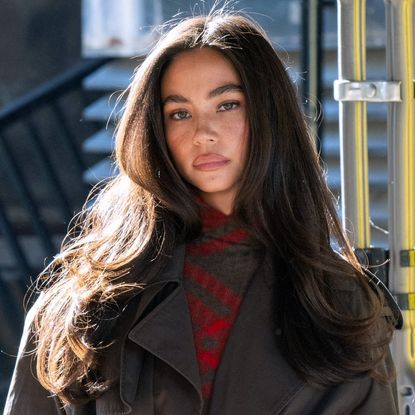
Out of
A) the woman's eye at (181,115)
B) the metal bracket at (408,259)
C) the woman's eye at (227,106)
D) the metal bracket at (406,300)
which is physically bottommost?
the metal bracket at (406,300)

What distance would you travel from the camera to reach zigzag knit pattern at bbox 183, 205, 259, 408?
2131mm

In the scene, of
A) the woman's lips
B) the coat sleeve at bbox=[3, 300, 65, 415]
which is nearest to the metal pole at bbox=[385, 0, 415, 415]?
the woman's lips

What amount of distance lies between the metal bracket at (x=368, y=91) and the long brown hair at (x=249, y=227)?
0.46 metres

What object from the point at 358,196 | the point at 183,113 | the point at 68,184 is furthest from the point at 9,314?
the point at 183,113

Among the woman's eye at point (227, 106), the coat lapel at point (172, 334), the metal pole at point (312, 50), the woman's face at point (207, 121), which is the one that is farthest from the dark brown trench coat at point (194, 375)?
the metal pole at point (312, 50)

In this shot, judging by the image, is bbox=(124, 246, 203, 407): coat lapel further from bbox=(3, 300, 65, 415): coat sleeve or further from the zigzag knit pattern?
bbox=(3, 300, 65, 415): coat sleeve

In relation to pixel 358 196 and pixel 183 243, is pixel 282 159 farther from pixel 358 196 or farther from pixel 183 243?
pixel 358 196

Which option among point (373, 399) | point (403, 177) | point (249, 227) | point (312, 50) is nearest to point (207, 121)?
point (249, 227)

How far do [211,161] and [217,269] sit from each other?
0.22 meters

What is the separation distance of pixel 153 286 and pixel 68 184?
4.97 ft

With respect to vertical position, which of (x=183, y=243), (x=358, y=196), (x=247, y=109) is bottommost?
(x=358, y=196)

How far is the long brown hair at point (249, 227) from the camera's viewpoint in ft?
6.78

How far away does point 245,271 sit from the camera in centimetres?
217

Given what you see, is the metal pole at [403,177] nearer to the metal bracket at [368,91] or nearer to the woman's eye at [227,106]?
the metal bracket at [368,91]
